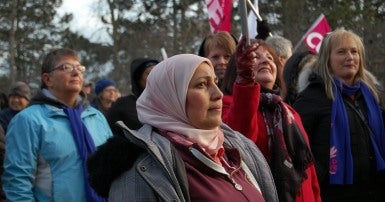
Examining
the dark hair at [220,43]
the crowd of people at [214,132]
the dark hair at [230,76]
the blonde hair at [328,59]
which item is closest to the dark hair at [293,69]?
the crowd of people at [214,132]

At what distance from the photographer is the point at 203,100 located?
2.69 metres

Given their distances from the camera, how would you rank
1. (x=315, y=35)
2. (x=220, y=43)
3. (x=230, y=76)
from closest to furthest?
(x=230, y=76), (x=220, y=43), (x=315, y=35)

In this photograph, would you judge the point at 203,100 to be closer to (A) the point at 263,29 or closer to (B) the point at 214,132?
(B) the point at 214,132

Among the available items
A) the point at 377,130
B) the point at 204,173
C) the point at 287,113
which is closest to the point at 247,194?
the point at 204,173

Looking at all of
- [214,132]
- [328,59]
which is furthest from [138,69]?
[214,132]

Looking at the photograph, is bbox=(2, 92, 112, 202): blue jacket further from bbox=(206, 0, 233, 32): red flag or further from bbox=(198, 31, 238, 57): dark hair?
bbox=(206, 0, 233, 32): red flag

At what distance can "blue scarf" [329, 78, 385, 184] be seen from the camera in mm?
4125

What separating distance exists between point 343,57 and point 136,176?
2340 millimetres

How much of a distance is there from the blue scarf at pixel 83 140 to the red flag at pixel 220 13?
9.47 ft

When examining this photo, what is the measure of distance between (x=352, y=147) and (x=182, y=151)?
74.8 inches

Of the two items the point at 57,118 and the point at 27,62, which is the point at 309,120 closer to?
the point at 57,118

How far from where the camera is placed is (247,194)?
2689mm

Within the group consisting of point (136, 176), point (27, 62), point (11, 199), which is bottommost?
point (27, 62)

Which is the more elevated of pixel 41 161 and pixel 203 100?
pixel 203 100
